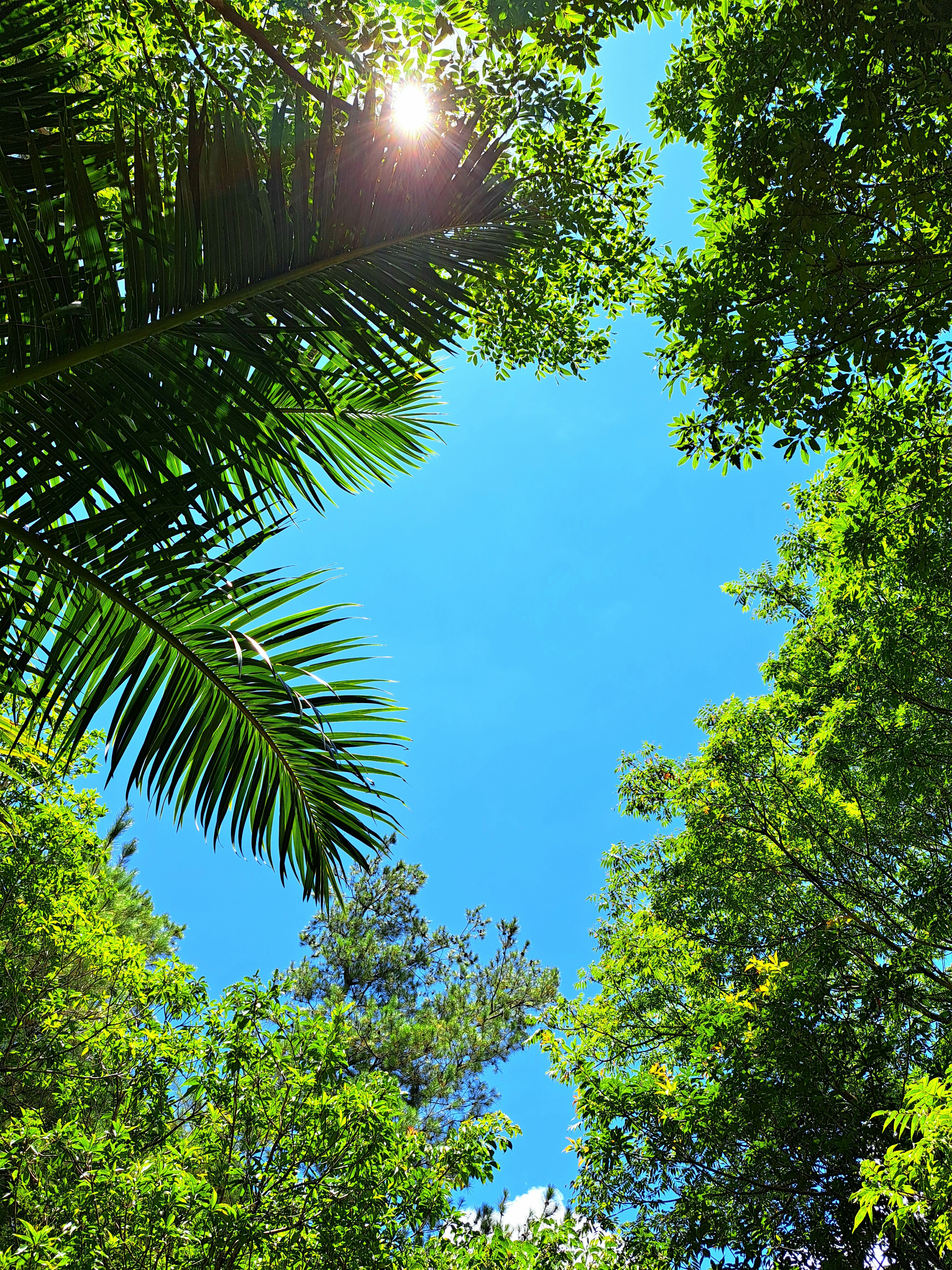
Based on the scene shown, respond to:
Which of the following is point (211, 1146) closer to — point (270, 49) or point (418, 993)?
point (270, 49)

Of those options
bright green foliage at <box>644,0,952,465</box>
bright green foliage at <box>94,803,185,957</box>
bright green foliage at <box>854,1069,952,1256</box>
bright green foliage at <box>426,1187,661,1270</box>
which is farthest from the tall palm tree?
bright green foliage at <box>94,803,185,957</box>

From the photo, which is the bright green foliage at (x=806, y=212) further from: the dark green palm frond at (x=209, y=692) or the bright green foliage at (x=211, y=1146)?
the bright green foliage at (x=211, y=1146)

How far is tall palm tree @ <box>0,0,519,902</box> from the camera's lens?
6.91 feet

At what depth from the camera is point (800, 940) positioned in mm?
8133

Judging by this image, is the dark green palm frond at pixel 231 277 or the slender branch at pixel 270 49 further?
the slender branch at pixel 270 49

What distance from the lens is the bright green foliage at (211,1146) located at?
16.0 feet

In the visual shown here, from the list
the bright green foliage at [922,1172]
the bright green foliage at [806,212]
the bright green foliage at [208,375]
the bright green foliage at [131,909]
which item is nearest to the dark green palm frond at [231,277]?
the bright green foliage at [208,375]

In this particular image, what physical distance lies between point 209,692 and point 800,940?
7601mm

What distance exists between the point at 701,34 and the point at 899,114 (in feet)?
6.45

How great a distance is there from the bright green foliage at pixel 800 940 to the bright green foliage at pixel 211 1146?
1.76 meters

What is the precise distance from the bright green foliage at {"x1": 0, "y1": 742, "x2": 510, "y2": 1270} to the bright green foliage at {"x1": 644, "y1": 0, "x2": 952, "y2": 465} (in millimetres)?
5510

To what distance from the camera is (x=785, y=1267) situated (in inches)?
247

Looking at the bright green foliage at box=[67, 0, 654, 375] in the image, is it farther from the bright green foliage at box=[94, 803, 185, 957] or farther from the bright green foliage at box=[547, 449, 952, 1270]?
the bright green foliage at box=[94, 803, 185, 957]

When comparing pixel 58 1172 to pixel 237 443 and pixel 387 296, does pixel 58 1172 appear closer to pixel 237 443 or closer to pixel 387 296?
pixel 237 443
